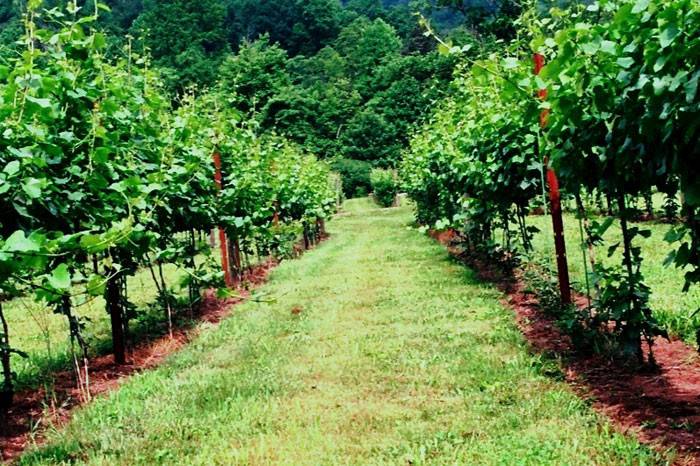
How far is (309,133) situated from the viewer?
178 feet

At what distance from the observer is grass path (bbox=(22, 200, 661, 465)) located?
4109mm

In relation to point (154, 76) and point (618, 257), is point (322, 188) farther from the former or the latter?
point (154, 76)

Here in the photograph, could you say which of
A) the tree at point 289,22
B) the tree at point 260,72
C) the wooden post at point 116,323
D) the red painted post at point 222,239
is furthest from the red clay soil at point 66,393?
the tree at point 289,22

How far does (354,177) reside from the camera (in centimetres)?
5684

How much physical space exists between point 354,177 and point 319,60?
78.7 feet

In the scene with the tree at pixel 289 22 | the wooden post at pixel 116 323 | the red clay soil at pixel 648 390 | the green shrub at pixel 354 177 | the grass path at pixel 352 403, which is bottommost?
the red clay soil at pixel 648 390

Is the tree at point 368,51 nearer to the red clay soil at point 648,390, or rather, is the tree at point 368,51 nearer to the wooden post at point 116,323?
the wooden post at point 116,323

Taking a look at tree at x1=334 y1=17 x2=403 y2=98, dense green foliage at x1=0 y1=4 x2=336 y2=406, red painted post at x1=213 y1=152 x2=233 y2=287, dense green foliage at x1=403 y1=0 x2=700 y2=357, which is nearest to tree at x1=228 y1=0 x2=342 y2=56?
tree at x1=334 y1=17 x2=403 y2=98

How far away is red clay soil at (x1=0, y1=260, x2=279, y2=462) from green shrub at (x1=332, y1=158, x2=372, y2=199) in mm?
47386

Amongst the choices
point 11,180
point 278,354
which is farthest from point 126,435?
point 278,354

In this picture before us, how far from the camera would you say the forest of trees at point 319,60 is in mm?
44031

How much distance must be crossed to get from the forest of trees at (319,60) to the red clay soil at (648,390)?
78.5ft

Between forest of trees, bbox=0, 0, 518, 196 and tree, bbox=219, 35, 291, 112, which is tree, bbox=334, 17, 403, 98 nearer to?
forest of trees, bbox=0, 0, 518, 196

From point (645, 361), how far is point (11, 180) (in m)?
4.72
